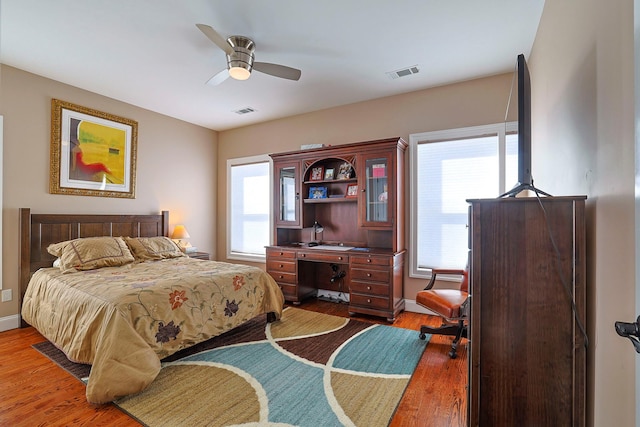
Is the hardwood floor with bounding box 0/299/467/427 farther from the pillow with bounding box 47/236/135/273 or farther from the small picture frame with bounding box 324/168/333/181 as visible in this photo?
the small picture frame with bounding box 324/168/333/181

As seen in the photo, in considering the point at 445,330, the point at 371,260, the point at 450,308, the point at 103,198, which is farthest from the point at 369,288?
the point at 103,198

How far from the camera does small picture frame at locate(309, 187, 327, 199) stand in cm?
423

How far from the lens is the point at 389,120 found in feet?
13.0

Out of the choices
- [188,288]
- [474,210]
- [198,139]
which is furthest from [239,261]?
[474,210]

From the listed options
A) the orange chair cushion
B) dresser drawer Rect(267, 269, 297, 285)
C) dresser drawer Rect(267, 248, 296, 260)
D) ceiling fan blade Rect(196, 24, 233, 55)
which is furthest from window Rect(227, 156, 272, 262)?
the orange chair cushion

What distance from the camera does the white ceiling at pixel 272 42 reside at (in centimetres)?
227

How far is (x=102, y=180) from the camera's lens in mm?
3889

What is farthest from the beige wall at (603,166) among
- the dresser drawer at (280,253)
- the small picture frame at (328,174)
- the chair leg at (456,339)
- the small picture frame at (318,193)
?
the dresser drawer at (280,253)

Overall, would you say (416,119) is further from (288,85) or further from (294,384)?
(294,384)

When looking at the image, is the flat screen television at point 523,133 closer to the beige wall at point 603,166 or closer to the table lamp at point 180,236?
the beige wall at point 603,166

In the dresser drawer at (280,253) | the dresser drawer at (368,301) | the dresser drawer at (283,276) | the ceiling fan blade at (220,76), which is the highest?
the ceiling fan blade at (220,76)

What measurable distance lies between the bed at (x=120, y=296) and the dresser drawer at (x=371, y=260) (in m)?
0.98

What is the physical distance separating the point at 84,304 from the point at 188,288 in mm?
714

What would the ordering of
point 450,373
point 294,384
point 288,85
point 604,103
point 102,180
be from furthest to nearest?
1. point 102,180
2. point 288,85
3. point 450,373
4. point 294,384
5. point 604,103
